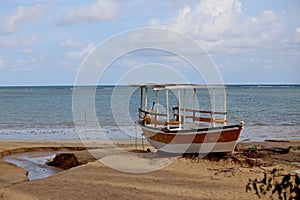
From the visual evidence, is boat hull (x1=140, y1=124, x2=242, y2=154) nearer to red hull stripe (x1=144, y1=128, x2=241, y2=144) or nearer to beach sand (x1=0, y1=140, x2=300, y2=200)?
red hull stripe (x1=144, y1=128, x2=241, y2=144)

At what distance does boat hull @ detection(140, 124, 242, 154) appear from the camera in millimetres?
12078

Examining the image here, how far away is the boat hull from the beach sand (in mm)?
351

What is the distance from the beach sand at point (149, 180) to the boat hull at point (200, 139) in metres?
0.35

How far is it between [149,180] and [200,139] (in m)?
2.37

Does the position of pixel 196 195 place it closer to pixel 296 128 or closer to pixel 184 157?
pixel 184 157

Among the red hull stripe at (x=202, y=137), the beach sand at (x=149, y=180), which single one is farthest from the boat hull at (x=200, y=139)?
the beach sand at (x=149, y=180)

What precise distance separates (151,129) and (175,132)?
1232 millimetres

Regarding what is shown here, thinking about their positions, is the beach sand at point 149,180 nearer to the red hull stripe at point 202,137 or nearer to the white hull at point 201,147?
the white hull at point 201,147

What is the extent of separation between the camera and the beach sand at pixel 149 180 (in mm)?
9508

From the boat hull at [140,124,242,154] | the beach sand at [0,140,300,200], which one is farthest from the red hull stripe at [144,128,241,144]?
the beach sand at [0,140,300,200]

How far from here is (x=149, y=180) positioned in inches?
423

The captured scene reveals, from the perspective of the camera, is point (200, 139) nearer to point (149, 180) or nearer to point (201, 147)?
point (201, 147)

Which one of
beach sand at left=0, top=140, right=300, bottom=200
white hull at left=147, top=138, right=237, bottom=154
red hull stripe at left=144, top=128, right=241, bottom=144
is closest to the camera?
beach sand at left=0, top=140, right=300, bottom=200

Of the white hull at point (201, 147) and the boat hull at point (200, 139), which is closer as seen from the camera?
the boat hull at point (200, 139)
